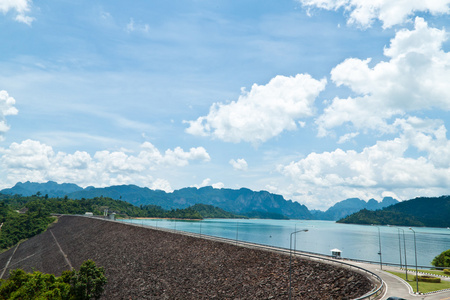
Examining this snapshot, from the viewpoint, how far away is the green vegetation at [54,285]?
Result: 47688mm

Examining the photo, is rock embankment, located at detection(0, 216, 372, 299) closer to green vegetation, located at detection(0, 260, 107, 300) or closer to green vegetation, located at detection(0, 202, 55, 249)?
green vegetation, located at detection(0, 260, 107, 300)

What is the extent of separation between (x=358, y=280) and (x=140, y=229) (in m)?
71.6

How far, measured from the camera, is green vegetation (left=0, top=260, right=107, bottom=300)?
1877 inches

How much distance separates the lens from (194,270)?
5694cm

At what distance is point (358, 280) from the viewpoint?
38.2 meters

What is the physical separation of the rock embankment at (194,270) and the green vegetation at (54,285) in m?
9.21

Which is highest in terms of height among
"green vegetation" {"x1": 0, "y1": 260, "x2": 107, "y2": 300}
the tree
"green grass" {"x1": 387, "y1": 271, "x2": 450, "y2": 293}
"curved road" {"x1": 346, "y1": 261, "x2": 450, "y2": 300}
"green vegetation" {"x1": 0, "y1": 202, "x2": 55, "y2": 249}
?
"curved road" {"x1": 346, "y1": 261, "x2": 450, "y2": 300}

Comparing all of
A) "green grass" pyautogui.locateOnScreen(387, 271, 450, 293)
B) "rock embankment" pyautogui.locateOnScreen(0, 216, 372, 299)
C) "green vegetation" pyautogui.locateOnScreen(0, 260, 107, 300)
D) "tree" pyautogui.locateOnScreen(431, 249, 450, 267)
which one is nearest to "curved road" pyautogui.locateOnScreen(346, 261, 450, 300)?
"green grass" pyautogui.locateOnScreen(387, 271, 450, 293)

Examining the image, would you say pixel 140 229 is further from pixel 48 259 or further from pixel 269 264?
pixel 269 264

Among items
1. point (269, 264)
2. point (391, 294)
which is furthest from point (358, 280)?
point (269, 264)

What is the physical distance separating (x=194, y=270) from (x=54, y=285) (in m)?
24.6

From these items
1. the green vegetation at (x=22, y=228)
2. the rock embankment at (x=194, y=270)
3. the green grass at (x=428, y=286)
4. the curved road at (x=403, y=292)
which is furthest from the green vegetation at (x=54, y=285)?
the green vegetation at (x=22, y=228)

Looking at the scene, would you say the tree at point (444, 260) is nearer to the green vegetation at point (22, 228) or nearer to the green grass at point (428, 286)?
the green grass at point (428, 286)

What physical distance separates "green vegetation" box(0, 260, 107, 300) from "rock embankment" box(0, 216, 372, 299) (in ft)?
30.2
